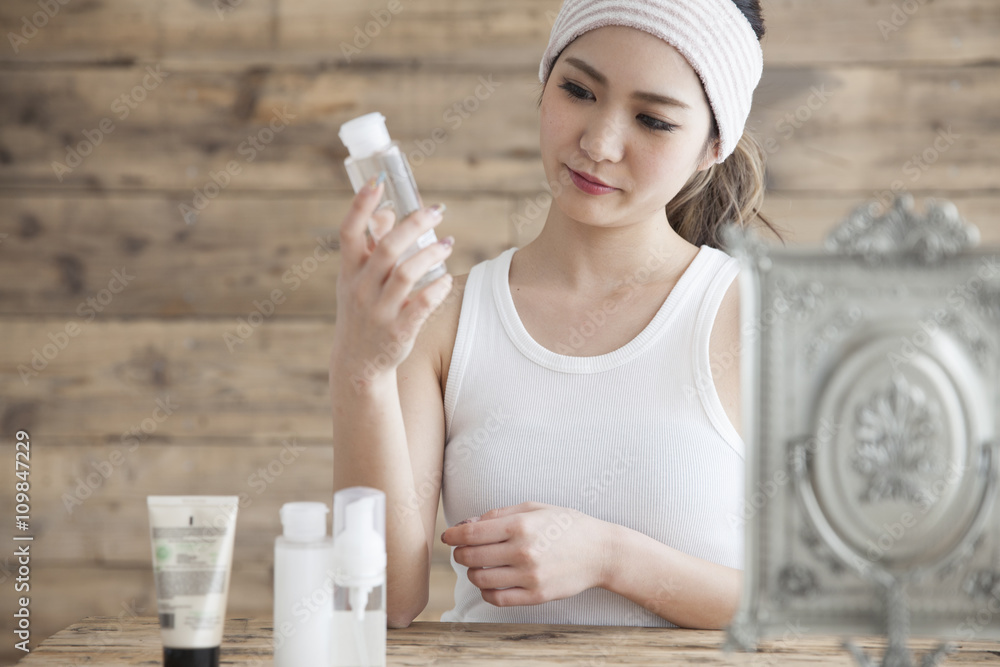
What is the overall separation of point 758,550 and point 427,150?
47.7 inches

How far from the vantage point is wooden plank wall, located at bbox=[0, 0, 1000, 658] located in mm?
1578

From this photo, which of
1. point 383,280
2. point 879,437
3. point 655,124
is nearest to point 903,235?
point 879,437

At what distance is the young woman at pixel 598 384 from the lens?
78 centimetres

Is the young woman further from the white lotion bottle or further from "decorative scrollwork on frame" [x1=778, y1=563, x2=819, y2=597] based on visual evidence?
"decorative scrollwork on frame" [x1=778, y1=563, x2=819, y2=597]

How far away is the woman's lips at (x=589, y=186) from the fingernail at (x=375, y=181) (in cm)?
32

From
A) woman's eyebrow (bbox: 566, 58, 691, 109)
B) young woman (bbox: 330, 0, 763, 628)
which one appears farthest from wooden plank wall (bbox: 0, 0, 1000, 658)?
woman's eyebrow (bbox: 566, 58, 691, 109)

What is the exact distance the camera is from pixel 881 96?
155 centimetres

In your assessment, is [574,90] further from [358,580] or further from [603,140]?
[358,580]

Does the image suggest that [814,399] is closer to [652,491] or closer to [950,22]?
[652,491]

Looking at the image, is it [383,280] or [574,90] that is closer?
[383,280]

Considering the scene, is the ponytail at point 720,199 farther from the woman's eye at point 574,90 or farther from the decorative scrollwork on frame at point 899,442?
the decorative scrollwork on frame at point 899,442

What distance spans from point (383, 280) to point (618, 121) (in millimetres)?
357

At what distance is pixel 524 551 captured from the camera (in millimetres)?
732

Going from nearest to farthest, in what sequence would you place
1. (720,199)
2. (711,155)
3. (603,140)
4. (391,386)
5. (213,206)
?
(391,386)
(603,140)
(711,155)
(720,199)
(213,206)
